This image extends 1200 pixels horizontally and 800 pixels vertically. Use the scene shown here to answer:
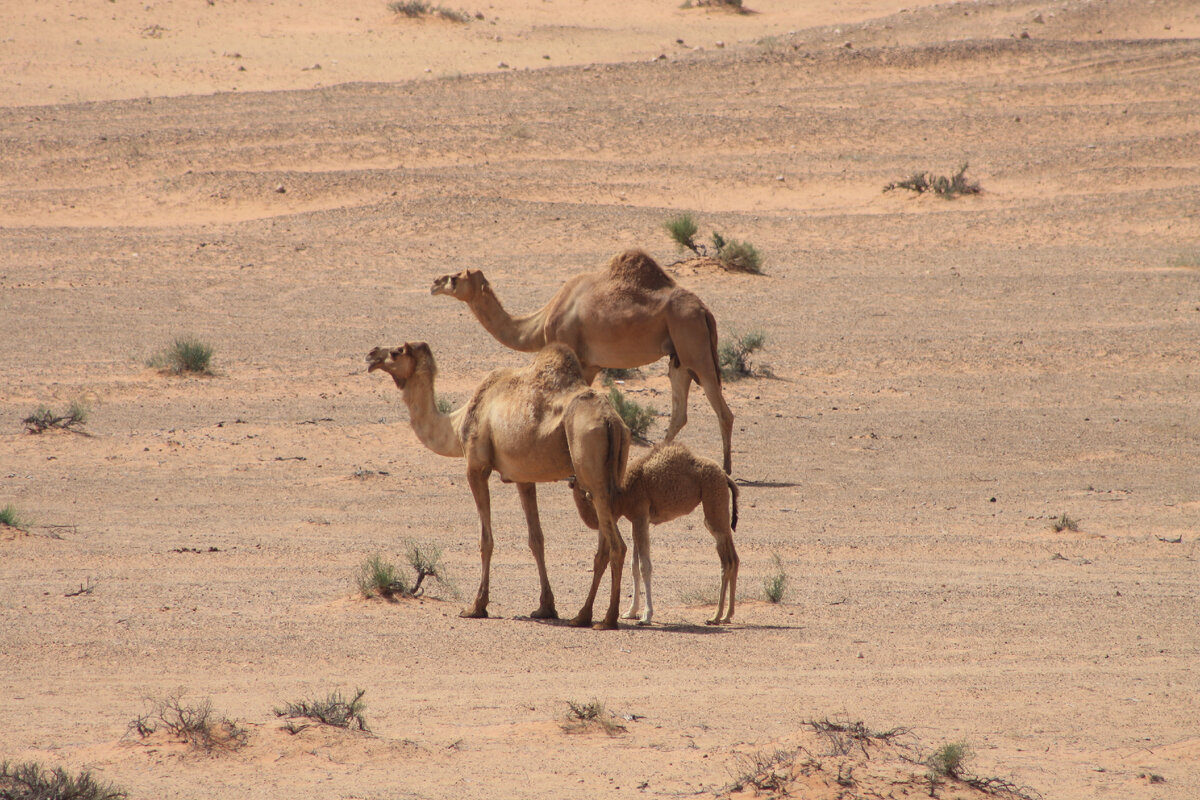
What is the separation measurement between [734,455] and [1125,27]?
1405 inches

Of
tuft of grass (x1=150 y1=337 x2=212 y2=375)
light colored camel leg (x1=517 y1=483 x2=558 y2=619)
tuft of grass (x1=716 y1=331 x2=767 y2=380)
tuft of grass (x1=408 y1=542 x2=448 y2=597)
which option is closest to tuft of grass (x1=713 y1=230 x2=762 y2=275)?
tuft of grass (x1=716 y1=331 x2=767 y2=380)

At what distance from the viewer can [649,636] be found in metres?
8.97

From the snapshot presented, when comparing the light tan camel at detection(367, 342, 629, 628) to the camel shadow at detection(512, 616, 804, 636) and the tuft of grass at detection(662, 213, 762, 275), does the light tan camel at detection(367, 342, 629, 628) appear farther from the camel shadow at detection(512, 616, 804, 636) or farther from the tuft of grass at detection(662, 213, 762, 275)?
the tuft of grass at detection(662, 213, 762, 275)

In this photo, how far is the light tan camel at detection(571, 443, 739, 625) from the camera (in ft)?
30.8

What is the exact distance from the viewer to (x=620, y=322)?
14.2 meters

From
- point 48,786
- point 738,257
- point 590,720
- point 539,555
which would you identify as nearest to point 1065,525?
point 539,555

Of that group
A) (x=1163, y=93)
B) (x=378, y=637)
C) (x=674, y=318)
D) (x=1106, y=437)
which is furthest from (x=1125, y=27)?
(x=378, y=637)

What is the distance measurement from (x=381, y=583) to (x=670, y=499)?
83.2 inches

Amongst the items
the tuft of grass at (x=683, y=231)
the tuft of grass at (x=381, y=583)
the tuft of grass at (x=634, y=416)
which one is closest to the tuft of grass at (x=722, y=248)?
the tuft of grass at (x=683, y=231)

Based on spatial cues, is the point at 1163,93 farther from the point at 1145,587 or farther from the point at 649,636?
the point at 649,636

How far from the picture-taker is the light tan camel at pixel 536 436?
8.80 metres

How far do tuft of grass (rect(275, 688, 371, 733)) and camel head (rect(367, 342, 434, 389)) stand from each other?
128 inches

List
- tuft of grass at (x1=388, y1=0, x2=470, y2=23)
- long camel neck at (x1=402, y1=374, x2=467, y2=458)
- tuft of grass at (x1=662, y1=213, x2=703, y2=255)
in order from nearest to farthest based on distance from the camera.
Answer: long camel neck at (x1=402, y1=374, x2=467, y2=458) < tuft of grass at (x1=662, y1=213, x2=703, y2=255) < tuft of grass at (x1=388, y1=0, x2=470, y2=23)

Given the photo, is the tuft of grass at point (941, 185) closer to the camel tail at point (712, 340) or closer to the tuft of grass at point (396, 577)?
the camel tail at point (712, 340)
